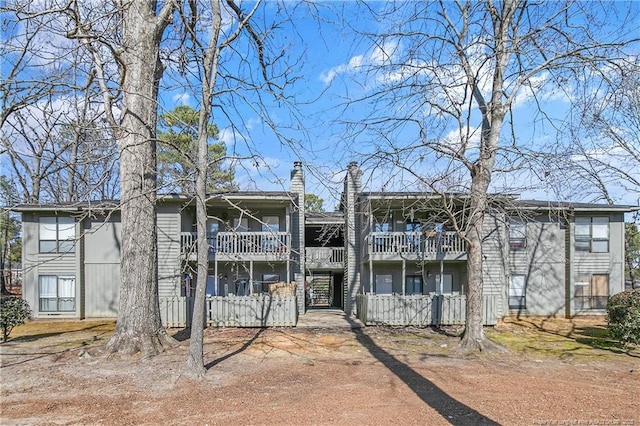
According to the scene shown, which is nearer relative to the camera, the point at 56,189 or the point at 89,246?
the point at 89,246

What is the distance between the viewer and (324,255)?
71.1 feet

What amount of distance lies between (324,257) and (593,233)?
43.5ft

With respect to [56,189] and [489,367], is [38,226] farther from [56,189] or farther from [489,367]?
[489,367]

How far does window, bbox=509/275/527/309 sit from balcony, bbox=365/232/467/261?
11.5 ft

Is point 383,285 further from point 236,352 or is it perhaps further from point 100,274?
point 100,274

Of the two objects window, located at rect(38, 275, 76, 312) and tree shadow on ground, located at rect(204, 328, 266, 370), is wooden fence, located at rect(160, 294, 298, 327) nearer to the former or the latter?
tree shadow on ground, located at rect(204, 328, 266, 370)

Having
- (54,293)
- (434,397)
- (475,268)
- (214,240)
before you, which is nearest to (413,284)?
(475,268)

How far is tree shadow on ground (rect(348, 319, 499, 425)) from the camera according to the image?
5691 mm

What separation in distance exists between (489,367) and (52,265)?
1801cm

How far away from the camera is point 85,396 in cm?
691

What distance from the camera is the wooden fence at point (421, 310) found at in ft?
53.2

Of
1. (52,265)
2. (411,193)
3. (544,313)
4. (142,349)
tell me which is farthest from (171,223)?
(544,313)

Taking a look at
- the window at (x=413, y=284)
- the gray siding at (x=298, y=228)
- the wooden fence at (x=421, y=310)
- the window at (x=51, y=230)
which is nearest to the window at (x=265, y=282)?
the gray siding at (x=298, y=228)

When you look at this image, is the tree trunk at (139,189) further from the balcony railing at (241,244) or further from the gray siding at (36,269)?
the gray siding at (36,269)
